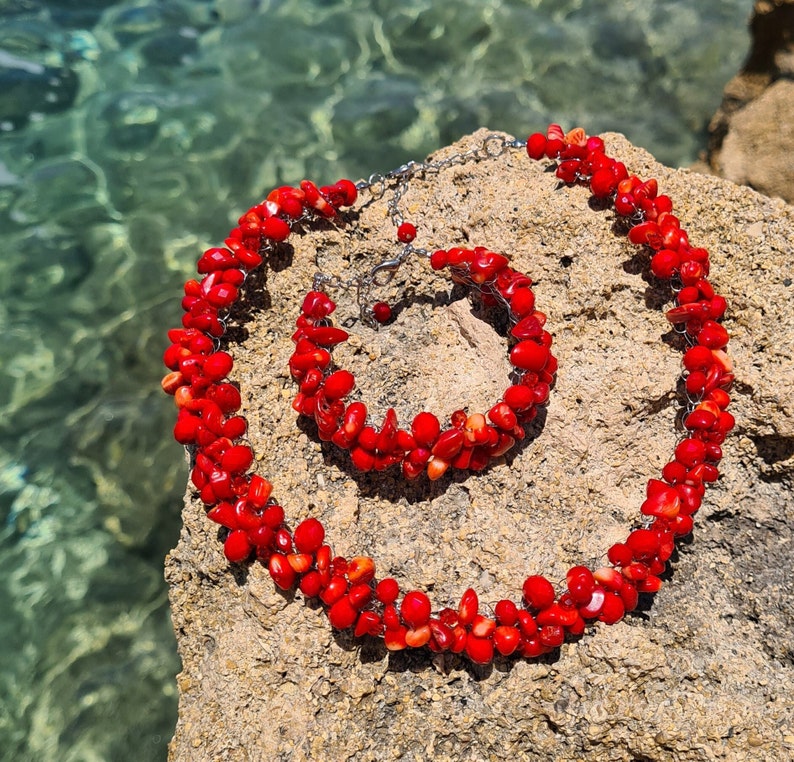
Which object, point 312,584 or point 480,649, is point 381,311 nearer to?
point 312,584

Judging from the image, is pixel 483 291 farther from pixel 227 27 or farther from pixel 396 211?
pixel 227 27

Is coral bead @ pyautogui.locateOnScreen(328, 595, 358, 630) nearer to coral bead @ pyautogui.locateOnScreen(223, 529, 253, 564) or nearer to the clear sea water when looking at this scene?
coral bead @ pyautogui.locateOnScreen(223, 529, 253, 564)

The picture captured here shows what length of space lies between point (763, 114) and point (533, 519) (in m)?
2.37

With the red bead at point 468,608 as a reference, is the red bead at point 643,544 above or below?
above

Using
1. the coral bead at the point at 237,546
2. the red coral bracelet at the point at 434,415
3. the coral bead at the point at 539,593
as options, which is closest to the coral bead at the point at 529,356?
the red coral bracelet at the point at 434,415

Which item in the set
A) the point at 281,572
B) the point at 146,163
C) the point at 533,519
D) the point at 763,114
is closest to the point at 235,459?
the point at 281,572

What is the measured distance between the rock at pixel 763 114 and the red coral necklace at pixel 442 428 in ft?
3.49

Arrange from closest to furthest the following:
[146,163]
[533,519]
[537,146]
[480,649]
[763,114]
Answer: [480,649]
[533,519]
[537,146]
[763,114]
[146,163]

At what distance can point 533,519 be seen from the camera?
2.45 m

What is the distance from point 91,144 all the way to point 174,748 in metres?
3.02

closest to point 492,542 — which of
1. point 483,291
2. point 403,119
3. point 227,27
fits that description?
point 483,291

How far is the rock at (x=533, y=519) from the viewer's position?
2.21 metres

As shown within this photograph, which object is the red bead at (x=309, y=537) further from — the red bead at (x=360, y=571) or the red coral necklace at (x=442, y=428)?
the red bead at (x=360, y=571)

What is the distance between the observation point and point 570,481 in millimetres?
2469
